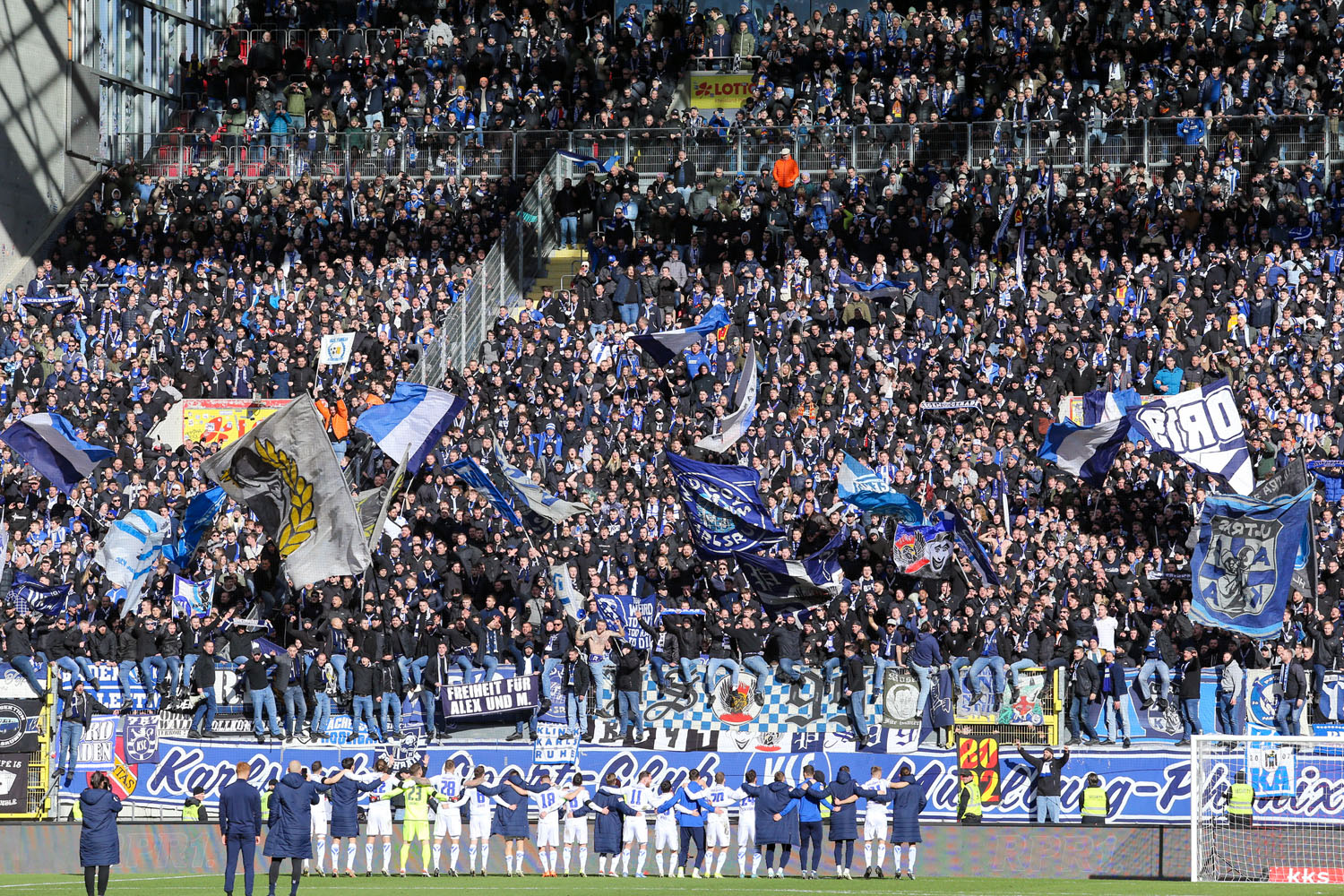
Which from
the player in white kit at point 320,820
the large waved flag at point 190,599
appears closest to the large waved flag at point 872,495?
the player in white kit at point 320,820

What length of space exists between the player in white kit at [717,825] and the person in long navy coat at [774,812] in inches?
17.7

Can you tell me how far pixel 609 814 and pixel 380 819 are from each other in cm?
311

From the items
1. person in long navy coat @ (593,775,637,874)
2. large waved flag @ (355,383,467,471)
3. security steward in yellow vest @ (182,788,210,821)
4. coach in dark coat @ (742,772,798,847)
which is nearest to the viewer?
coach in dark coat @ (742,772,798,847)

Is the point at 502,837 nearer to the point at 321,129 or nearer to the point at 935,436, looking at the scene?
the point at 935,436

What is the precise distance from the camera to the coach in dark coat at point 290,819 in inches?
909

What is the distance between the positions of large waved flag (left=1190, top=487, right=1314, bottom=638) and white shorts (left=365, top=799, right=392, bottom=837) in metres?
11.6

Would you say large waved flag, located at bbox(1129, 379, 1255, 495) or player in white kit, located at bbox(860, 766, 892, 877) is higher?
large waved flag, located at bbox(1129, 379, 1255, 495)

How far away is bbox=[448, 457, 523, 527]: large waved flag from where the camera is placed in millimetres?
33125

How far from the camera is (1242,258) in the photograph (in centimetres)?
3988

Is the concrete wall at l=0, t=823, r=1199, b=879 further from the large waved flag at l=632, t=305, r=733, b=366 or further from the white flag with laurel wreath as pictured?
the large waved flag at l=632, t=305, r=733, b=366

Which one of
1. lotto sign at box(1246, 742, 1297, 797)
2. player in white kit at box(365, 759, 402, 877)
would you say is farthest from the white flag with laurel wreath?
lotto sign at box(1246, 742, 1297, 797)

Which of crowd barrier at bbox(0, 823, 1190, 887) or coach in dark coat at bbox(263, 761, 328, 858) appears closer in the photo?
coach in dark coat at bbox(263, 761, 328, 858)

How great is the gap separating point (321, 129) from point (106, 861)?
93.5ft

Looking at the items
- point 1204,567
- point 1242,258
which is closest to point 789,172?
point 1242,258
